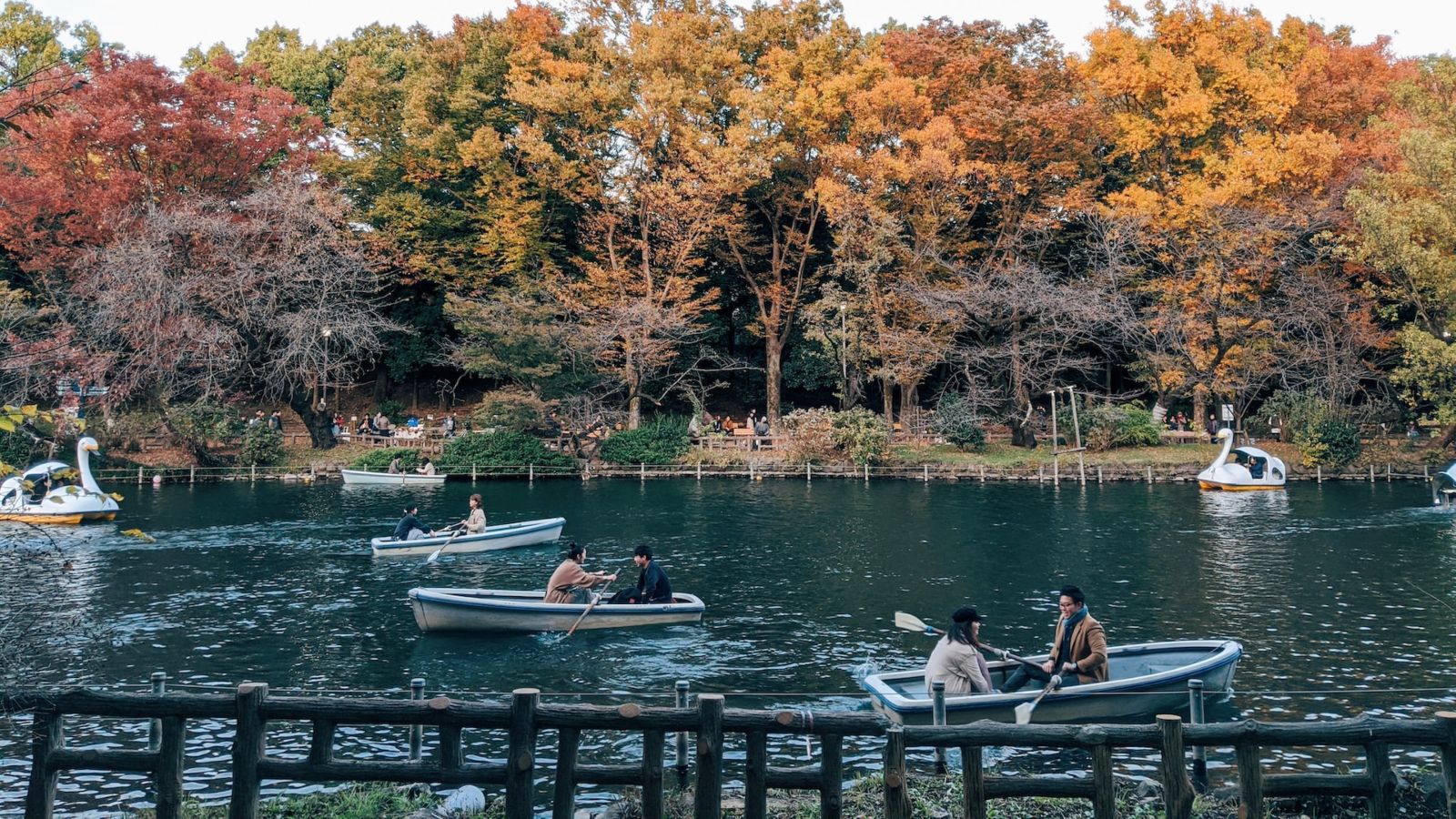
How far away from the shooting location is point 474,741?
12.9 m

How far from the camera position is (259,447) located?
43594 millimetres

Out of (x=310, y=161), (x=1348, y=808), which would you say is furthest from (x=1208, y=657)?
(x=310, y=161)

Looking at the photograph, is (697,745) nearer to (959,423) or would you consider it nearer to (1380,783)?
(1380,783)

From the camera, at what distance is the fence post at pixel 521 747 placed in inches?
327

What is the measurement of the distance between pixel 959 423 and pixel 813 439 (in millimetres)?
6568

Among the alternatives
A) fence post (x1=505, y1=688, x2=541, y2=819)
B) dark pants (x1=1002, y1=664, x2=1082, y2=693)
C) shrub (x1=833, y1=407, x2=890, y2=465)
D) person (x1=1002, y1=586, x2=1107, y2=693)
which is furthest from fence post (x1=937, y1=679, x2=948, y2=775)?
shrub (x1=833, y1=407, x2=890, y2=465)

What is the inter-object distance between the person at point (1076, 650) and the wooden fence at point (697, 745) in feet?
14.5

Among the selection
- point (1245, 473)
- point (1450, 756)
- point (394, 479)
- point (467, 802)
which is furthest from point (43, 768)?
point (1245, 473)

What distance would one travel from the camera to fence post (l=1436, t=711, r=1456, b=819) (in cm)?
805

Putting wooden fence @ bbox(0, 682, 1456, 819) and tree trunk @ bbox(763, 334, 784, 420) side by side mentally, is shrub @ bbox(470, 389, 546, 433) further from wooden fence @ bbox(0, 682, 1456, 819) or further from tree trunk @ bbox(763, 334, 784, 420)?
wooden fence @ bbox(0, 682, 1456, 819)

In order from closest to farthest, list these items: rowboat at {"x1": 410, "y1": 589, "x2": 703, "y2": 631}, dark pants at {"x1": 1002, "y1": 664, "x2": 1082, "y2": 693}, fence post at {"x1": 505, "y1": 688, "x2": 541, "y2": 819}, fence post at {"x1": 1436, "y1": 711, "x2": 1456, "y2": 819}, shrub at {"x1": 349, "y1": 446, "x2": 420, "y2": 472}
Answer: fence post at {"x1": 1436, "y1": 711, "x2": 1456, "y2": 819}
fence post at {"x1": 505, "y1": 688, "x2": 541, "y2": 819}
dark pants at {"x1": 1002, "y1": 664, "x2": 1082, "y2": 693}
rowboat at {"x1": 410, "y1": 589, "x2": 703, "y2": 631}
shrub at {"x1": 349, "y1": 446, "x2": 420, "y2": 472}

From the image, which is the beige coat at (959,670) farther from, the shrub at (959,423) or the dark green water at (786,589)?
the shrub at (959,423)

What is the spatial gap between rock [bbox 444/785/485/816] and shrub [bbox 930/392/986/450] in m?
37.5

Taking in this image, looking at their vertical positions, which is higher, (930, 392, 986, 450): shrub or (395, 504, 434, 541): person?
(930, 392, 986, 450): shrub
